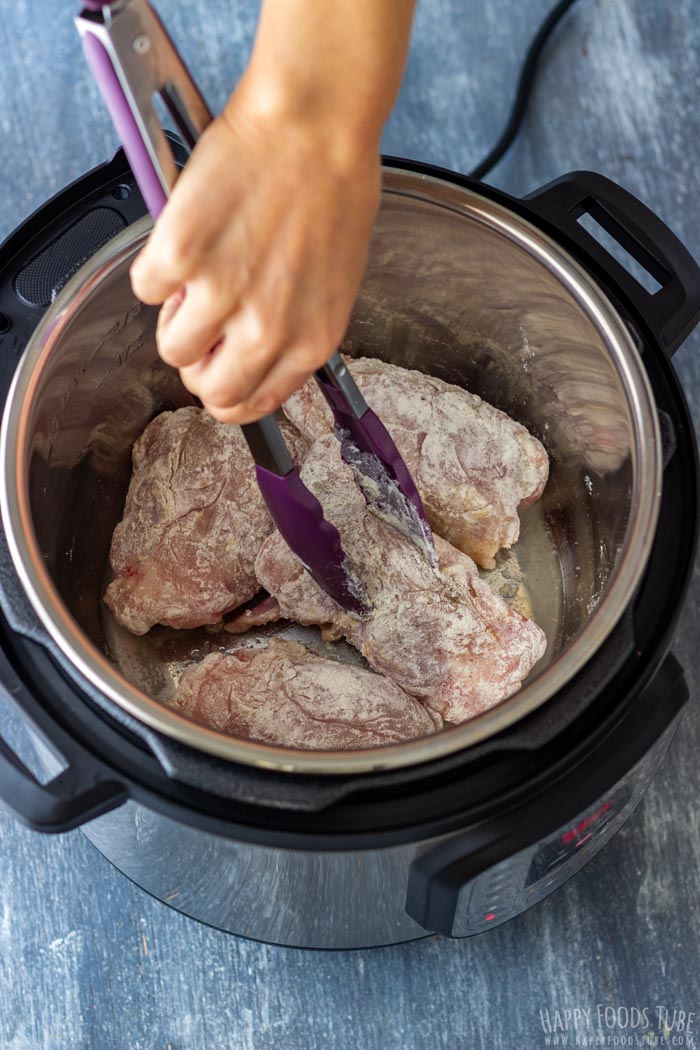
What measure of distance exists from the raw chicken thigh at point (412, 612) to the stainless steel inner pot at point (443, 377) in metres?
0.07

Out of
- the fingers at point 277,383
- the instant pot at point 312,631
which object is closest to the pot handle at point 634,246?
the instant pot at point 312,631

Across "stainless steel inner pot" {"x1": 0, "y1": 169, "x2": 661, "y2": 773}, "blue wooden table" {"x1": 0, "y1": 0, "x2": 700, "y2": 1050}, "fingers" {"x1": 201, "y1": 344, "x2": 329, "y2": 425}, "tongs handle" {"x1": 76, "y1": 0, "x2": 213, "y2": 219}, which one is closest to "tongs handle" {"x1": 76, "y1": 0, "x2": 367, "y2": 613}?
"tongs handle" {"x1": 76, "y1": 0, "x2": 213, "y2": 219}

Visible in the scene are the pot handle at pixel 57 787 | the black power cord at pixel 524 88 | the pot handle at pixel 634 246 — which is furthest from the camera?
the black power cord at pixel 524 88

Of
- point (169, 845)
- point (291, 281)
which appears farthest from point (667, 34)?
point (169, 845)

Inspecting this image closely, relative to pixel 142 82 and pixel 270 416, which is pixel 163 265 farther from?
pixel 270 416

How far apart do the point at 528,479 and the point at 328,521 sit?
264 millimetres

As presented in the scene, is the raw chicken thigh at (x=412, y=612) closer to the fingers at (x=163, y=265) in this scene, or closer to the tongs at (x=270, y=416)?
the tongs at (x=270, y=416)

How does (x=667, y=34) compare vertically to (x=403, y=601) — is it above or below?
above

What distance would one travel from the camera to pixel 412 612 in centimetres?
105

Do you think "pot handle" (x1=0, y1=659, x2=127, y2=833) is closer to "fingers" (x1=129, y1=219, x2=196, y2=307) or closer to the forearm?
"fingers" (x1=129, y1=219, x2=196, y2=307)

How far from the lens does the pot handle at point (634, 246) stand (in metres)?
0.97

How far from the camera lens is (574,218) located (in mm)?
1006

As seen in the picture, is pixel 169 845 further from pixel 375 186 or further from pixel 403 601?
pixel 375 186

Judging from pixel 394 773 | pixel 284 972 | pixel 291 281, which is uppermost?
pixel 291 281
